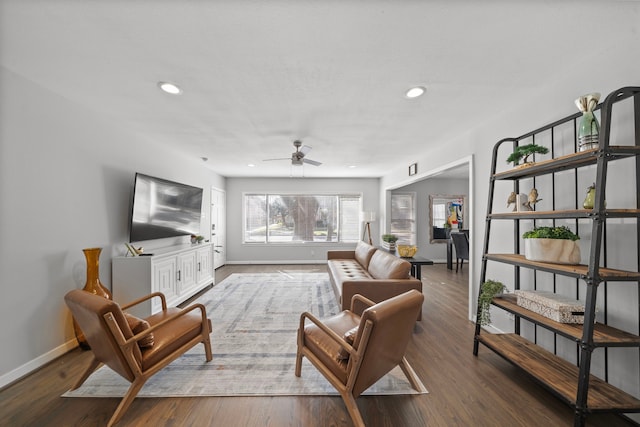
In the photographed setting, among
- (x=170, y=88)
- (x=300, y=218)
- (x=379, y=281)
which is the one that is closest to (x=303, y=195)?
(x=300, y=218)

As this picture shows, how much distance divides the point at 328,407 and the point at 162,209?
11.2 ft

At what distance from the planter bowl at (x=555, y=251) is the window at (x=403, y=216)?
17.8 feet

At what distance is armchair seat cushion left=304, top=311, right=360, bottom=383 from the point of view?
1691mm

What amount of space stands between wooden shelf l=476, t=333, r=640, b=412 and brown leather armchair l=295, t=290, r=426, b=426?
30.4 inches

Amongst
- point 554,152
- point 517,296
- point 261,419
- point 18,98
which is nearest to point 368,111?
point 554,152

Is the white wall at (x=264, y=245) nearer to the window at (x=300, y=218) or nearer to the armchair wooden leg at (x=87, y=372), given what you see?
the window at (x=300, y=218)

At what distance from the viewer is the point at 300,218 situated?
732 cm

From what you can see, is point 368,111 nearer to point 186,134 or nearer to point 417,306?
point 417,306

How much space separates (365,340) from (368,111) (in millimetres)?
2241

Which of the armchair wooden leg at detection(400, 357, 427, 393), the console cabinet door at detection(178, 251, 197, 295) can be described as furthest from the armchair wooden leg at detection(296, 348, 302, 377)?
the console cabinet door at detection(178, 251, 197, 295)

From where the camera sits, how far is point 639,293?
155cm

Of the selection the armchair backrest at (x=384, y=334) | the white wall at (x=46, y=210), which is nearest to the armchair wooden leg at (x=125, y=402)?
the white wall at (x=46, y=210)

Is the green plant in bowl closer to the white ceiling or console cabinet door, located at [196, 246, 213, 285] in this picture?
the white ceiling

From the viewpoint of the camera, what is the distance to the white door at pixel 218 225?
6289 mm
